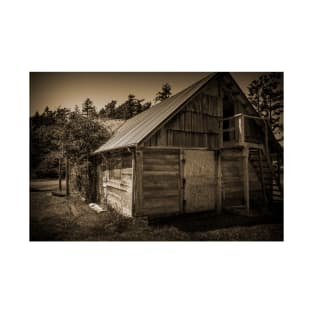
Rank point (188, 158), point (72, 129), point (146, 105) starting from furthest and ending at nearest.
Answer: point (72, 129) < point (146, 105) < point (188, 158)

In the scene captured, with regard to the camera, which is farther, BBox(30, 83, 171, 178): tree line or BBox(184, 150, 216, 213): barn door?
BBox(184, 150, 216, 213): barn door

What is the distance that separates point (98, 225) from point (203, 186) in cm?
398

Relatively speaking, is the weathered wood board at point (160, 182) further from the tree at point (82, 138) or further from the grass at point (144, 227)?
the tree at point (82, 138)

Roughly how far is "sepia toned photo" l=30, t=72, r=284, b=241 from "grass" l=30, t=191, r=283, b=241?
30mm

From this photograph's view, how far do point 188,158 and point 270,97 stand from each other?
3.52 metres

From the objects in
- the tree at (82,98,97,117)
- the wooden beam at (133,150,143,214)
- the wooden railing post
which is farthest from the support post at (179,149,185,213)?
the tree at (82,98,97,117)

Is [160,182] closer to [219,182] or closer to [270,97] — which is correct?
[219,182]

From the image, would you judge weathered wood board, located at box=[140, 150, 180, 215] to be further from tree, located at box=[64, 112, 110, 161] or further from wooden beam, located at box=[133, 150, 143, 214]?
tree, located at box=[64, 112, 110, 161]

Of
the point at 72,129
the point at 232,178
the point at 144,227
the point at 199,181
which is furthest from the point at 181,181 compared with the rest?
the point at 72,129

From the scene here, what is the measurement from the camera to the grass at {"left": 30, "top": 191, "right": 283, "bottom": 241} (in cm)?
669

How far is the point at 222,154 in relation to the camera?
9.57 m

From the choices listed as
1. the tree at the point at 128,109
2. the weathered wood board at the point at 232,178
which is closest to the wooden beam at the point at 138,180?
the tree at the point at 128,109

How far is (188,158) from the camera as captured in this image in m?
8.58
